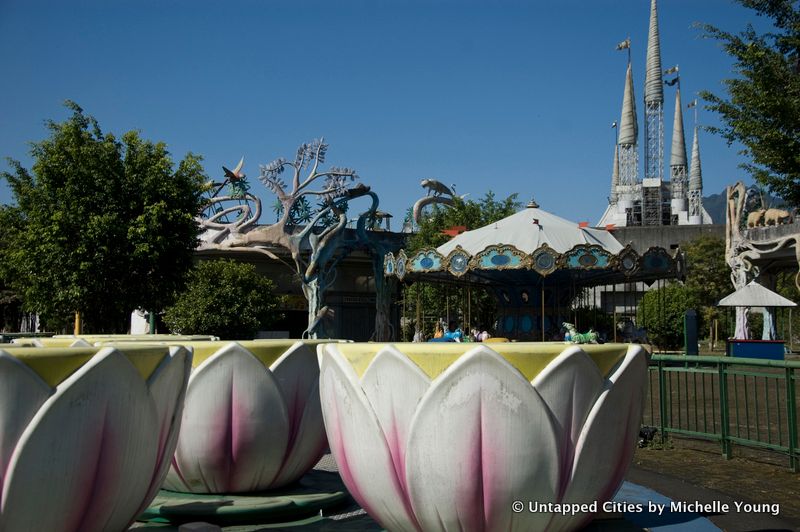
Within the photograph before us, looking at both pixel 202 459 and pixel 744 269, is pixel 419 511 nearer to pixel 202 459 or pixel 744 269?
pixel 202 459

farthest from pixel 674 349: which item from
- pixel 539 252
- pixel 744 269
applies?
pixel 539 252

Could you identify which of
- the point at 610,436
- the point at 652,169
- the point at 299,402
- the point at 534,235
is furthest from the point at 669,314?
the point at 652,169

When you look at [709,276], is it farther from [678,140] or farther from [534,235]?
[678,140]

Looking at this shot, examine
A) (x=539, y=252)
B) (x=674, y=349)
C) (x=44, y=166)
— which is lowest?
(x=674, y=349)

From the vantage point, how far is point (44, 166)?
16469 mm

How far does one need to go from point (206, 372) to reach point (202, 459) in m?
0.64

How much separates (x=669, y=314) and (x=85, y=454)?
141 ft

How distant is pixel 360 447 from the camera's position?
4.18 m

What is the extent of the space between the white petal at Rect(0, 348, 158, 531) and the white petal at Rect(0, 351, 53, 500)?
35 millimetres

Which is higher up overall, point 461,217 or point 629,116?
point 629,116

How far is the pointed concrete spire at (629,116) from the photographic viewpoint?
100250 mm

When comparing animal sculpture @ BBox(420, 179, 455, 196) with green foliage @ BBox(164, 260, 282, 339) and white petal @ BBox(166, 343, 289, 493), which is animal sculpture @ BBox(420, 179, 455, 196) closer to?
green foliage @ BBox(164, 260, 282, 339)

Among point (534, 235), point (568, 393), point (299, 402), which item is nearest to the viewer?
point (568, 393)

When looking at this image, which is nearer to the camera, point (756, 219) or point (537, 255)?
point (537, 255)
